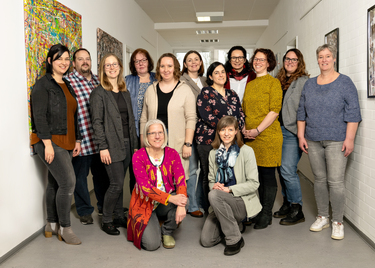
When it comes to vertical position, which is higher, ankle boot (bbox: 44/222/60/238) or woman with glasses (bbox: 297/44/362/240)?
woman with glasses (bbox: 297/44/362/240)

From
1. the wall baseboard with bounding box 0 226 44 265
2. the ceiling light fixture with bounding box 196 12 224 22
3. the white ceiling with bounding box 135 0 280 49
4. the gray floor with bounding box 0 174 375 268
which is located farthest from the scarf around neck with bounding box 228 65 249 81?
the ceiling light fixture with bounding box 196 12 224 22

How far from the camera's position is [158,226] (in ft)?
8.33

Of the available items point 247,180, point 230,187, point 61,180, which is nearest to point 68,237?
point 61,180

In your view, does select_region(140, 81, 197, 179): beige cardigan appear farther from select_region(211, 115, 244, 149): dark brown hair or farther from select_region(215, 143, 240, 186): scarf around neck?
select_region(215, 143, 240, 186): scarf around neck

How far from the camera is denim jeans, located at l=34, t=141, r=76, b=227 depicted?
2.45 metres

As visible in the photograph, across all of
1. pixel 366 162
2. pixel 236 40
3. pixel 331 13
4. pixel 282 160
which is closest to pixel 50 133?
pixel 282 160

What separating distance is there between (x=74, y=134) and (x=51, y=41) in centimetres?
92

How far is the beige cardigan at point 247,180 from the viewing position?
245cm

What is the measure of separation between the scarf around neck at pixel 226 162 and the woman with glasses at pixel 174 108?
393 millimetres

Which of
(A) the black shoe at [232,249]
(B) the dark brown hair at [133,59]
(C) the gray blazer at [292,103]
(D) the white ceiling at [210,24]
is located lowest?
(A) the black shoe at [232,249]

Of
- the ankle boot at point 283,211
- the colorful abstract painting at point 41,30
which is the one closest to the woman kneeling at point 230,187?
the ankle boot at point 283,211

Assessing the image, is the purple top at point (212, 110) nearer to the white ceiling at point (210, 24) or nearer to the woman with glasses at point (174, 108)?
the woman with glasses at point (174, 108)

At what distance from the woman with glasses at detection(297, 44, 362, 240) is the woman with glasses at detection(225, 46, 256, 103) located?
1.90 ft

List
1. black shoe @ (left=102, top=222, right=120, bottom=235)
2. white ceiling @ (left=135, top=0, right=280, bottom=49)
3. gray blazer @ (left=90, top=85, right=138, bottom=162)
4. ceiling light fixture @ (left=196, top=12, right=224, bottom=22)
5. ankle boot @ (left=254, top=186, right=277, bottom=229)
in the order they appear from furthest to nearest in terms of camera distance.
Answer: ceiling light fixture @ (left=196, top=12, right=224, bottom=22) < white ceiling @ (left=135, top=0, right=280, bottom=49) < ankle boot @ (left=254, top=186, right=277, bottom=229) < black shoe @ (left=102, top=222, right=120, bottom=235) < gray blazer @ (left=90, top=85, right=138, bottom=162)
